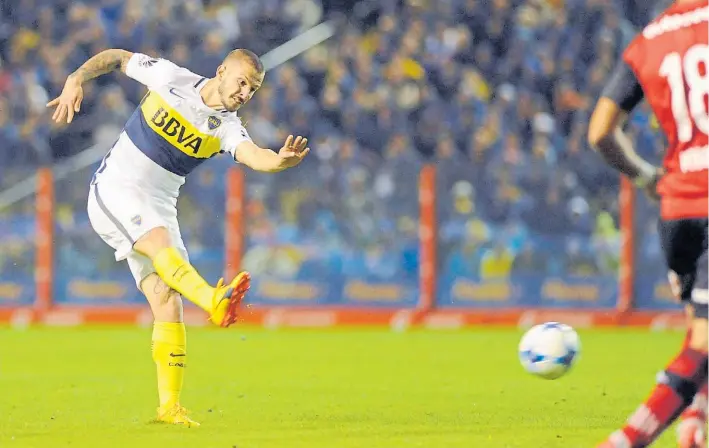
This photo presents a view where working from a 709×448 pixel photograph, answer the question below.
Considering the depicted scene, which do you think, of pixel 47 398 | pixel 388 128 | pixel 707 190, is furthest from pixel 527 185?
pixel 707 190

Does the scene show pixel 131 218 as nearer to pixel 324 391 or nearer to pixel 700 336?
pixel 324 391

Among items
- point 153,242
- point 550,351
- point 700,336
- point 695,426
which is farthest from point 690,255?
point 153,242

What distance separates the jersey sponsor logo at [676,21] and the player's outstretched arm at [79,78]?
12.1 feet

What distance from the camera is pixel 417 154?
20.8 m

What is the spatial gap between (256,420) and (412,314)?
10.2 meters

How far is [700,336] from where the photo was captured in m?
5.81

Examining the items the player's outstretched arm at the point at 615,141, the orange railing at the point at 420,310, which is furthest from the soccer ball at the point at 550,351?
the orange railing at the point at 420,310

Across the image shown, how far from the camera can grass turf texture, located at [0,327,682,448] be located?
311 inches

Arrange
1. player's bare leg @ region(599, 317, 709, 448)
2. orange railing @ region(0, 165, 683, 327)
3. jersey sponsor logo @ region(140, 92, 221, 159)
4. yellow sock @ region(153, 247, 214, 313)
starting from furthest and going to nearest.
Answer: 1. orange railing @ region(0, 165, 683, 327)
2. jersey sponsor logo @ region(140, 92, 221, 159)
3. yellow sock @ region(153, 247, 214, 313)
4. player's bare leg @ region(599, 317, 709, 448)

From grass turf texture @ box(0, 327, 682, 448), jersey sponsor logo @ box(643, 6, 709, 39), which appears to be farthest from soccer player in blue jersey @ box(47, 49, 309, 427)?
jersey sponsor logo @ box(643, 6, 709, 39)

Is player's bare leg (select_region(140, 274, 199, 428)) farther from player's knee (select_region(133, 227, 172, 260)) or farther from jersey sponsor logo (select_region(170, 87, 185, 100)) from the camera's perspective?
jersey sponsor logo (select_region(170, 87, 185, 100))

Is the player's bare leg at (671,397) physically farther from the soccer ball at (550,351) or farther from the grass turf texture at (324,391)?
the soccer ball at (550,351)

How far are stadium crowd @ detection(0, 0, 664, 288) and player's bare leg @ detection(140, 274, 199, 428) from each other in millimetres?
9843

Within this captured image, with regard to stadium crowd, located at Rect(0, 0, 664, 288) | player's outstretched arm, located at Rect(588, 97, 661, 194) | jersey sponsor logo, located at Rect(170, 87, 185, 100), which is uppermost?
stadium crowd, located at Rect(0, 0, 664, 288)
